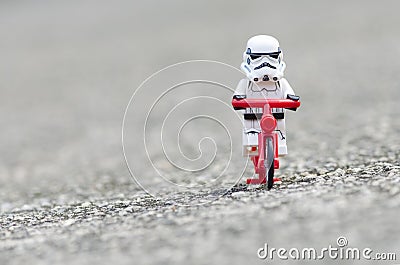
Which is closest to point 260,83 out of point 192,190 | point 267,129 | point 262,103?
point 262,103

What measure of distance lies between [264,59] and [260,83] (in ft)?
0.91

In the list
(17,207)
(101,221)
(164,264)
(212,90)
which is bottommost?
(164,264)

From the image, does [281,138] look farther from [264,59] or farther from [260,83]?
[264,59]

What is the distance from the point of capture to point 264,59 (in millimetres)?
6711

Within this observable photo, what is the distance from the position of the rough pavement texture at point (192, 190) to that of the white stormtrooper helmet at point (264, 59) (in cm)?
117

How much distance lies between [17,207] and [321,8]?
28.0 metres

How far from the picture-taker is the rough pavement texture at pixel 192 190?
17.5 feet

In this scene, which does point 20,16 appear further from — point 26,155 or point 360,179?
point 360,179

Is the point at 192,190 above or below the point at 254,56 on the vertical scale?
below

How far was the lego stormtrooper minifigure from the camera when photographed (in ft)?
22.0

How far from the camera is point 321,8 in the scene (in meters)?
34.6

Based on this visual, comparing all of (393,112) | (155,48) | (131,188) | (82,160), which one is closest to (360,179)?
(131,188)

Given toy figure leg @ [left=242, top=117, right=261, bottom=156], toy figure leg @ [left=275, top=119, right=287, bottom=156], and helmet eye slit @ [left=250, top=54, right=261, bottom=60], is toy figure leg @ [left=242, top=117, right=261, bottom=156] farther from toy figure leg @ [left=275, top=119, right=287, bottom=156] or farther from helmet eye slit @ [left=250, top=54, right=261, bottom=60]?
helmet eye slit @ [left=250, top=54, right=261, bottom=60]

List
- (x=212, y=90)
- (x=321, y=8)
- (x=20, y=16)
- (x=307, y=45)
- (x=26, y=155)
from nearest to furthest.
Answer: (x=26, y=155) → (x=212, y=90) → (x=307, y=45) → (x=321, y=8) → (x=20, y=16)
